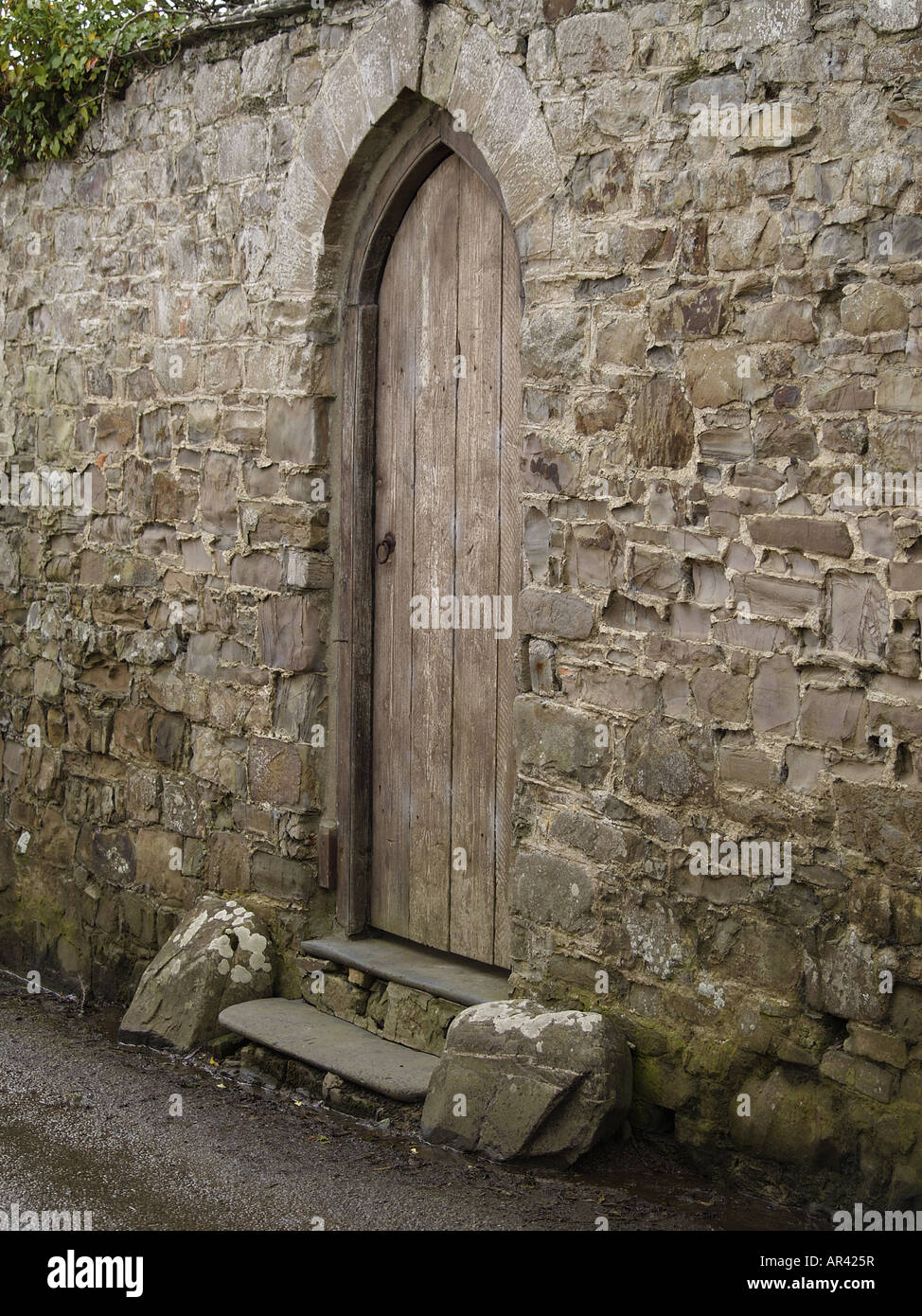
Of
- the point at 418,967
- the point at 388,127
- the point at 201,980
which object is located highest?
the point at 388,127

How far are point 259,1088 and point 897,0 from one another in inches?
151

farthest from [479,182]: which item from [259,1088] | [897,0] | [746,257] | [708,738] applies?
[259,1088]

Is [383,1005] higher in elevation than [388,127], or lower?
lower

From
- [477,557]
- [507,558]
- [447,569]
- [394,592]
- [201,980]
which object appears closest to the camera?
[507,558]

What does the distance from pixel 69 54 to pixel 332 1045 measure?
4.16 m

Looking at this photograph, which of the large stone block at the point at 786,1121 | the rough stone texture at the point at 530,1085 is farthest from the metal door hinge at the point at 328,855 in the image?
the large stone block at the point at 786,1121

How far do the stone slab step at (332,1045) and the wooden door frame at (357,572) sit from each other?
0.37 meters

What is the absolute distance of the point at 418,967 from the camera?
489cm

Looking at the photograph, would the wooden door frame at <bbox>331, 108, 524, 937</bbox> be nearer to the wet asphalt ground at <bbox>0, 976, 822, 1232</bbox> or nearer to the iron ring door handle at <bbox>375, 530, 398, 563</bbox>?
the iron ring door handle at <bbox>375, 530, 398, 563</bbox>

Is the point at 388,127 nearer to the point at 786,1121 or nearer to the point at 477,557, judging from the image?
the point at 477,557

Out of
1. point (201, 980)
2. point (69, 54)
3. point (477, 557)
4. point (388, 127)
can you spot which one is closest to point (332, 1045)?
point (201, 980)

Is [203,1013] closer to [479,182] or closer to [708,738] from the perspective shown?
[708,738]

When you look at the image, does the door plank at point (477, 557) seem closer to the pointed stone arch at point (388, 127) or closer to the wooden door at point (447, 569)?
the wooden door at point (447, 569)

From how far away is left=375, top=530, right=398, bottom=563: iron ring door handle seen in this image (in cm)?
506
